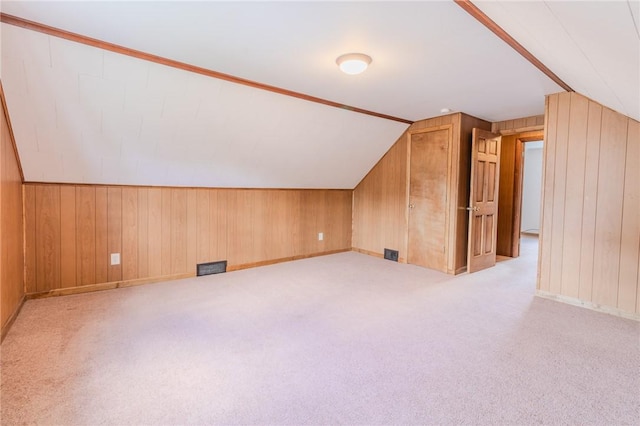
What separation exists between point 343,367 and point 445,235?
2.73 metres

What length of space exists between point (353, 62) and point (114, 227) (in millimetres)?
2838

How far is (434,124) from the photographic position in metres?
4.19

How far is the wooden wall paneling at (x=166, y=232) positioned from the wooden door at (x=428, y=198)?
3135 mm

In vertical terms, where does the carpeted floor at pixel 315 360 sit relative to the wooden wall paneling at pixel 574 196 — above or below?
below

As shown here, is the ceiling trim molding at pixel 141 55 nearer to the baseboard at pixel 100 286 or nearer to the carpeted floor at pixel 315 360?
the carpeted floor at pixel 315 360

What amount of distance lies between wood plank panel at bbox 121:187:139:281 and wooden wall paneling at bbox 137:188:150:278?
29mm

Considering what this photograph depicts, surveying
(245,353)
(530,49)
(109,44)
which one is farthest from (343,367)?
(109,44)

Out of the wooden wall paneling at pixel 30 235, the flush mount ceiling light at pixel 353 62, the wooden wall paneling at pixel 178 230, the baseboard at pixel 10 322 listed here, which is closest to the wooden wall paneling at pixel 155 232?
the wooden wall paneling at pixel 178 230

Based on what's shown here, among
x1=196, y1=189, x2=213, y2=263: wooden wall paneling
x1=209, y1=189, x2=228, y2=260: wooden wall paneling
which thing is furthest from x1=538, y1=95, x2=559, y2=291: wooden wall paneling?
x1=196, y1=189, x2=213, y2=263: wooden wall paneling

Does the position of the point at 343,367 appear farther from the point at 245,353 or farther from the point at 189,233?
the point at 189,233

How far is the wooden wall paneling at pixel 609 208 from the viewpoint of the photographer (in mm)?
2805

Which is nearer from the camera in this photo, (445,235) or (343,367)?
(343,367)

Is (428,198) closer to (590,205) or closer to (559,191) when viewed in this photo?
(559,191)

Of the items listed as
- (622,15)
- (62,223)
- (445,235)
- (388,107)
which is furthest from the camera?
(445,235)
